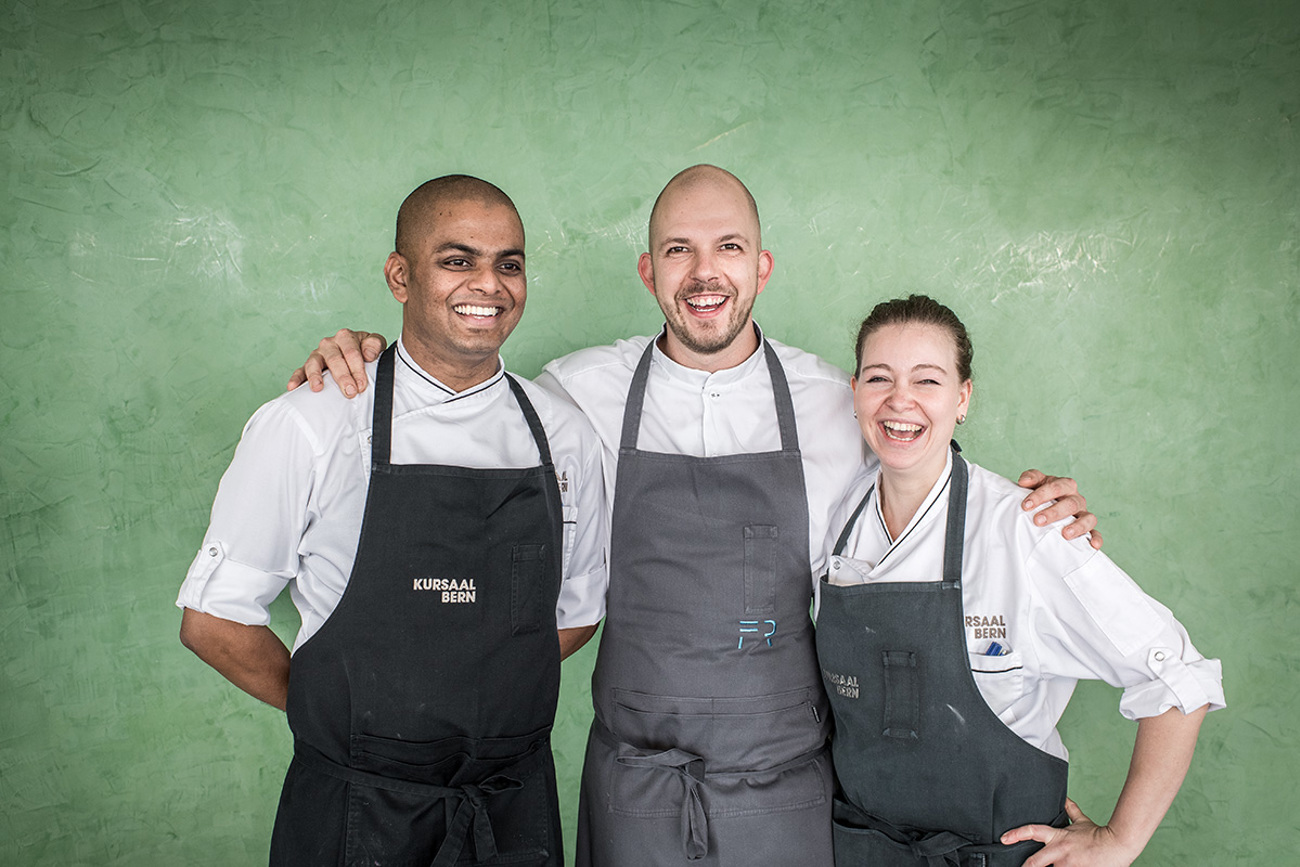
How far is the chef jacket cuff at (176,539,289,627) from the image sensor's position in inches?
69.3

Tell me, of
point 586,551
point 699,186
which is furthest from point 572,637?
point 699,186

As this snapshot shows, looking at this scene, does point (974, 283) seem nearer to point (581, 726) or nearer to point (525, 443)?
point (525, 443)

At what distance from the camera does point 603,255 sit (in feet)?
8.41

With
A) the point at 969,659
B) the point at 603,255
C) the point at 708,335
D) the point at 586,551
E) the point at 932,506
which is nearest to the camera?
the point at 969,659

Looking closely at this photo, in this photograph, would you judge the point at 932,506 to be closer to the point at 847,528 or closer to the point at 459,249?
the point at 847,528

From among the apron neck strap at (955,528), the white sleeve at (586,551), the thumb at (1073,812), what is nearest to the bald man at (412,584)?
the white sleeve at (586,551)

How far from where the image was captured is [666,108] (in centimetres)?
253

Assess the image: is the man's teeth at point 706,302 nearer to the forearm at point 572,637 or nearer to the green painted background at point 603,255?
the green painted background at point 603,255

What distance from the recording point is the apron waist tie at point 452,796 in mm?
1754

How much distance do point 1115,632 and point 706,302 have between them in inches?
42.9

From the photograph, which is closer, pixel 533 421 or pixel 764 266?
pixel 533 421

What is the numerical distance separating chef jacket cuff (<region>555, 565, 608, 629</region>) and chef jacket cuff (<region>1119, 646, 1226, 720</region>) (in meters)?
1.20

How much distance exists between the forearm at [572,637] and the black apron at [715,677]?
8.6 inches

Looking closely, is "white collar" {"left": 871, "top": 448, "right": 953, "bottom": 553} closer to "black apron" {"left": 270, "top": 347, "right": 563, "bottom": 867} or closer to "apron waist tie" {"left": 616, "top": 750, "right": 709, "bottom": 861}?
"apron waist tie" {"left": 616, "top": 750, "right": 709, "bottom": 861}
